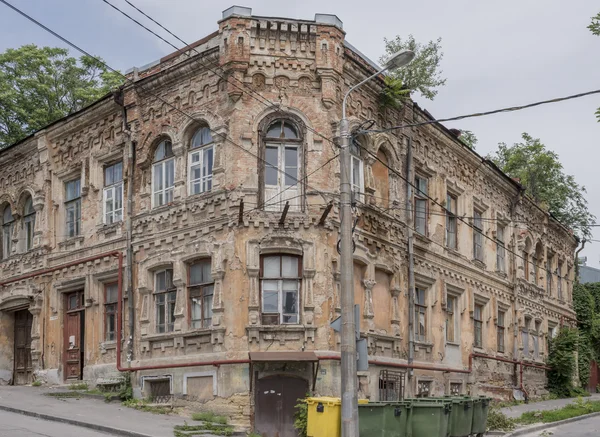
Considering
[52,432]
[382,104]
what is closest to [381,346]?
[382,104]

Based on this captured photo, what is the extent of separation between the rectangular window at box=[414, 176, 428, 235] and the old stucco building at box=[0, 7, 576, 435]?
0.36ft

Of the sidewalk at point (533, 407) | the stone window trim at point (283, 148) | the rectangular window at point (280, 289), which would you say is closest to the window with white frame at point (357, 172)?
the stone window trim at point (283, 148)

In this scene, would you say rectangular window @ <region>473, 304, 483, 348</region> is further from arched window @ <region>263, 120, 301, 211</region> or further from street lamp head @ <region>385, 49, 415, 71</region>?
street lamp head @ <region>385, 49, 415, 71</region>

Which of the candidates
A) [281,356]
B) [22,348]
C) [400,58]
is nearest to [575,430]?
[281,356]

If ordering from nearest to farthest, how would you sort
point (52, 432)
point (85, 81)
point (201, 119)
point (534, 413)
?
point (52, 432), point (201, 119), point (534, 413), point (85, 81)

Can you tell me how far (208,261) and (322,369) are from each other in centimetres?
396

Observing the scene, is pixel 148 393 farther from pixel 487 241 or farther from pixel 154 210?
pixel 487 241

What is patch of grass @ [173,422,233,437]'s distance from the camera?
59.6 ft

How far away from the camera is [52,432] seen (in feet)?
55.6

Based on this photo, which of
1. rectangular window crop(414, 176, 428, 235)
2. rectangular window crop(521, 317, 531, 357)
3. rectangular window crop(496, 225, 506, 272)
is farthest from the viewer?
rectangular window crop(521, 317, 531, 357)

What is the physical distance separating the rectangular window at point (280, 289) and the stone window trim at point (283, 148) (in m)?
1.33

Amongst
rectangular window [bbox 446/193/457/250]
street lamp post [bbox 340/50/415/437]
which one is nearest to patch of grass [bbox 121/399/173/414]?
street lamp post [bbox 340/50/415/437]

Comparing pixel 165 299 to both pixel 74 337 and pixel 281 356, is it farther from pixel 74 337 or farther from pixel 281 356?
pixel 74 337

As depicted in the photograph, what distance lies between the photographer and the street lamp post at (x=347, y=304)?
15.7 metres
